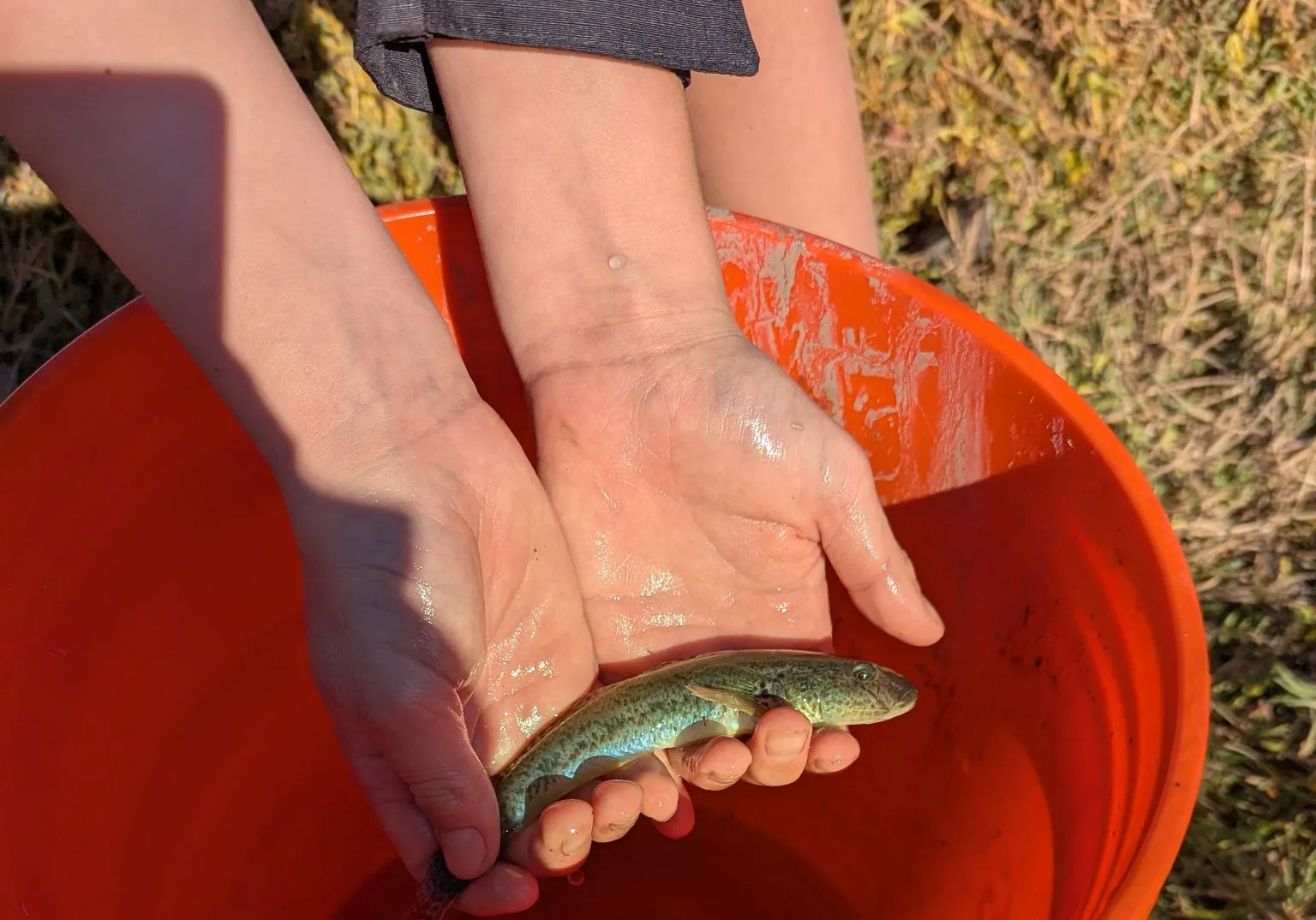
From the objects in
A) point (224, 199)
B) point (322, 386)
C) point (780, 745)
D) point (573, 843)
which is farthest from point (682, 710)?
point (224, 199)

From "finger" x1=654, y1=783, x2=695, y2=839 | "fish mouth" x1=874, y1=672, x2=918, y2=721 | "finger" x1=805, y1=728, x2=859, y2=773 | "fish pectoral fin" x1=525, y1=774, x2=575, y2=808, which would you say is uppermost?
"fish pectoral fin" x1=525, y1=774, x2=575, y2=808

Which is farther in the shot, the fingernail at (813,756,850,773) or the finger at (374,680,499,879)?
the fingernail at (813,756,850,773)

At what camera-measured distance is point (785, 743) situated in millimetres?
1976

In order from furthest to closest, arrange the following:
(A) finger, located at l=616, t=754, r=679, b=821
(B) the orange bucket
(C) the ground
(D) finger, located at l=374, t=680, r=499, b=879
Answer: (C) the ground → (A) finger, located at l=616, t=754, r=679, b=821 → (B) the orange bucket → (D) finger, located at l=374, t=680, r=499, b=879

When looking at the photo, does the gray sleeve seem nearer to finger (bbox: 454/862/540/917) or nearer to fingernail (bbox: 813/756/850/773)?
fingernail (bbox: 813/756/850/773)

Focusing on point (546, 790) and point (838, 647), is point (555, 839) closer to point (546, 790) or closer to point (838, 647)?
point (546, 790)

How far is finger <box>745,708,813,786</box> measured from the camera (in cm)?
196

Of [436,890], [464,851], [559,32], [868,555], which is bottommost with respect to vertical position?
[436,890]

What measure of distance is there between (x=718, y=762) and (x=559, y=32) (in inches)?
56.7

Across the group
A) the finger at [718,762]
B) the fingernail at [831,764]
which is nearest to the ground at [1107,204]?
the fingernail at [831,764]

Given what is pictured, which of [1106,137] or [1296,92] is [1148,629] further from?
[1296,92]

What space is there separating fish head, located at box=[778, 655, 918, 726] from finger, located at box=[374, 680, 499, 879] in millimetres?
643

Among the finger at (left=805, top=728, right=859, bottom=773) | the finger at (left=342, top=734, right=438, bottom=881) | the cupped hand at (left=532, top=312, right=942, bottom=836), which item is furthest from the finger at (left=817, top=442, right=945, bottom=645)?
the finger at (left=342, top=734, right=438, bottom=881)

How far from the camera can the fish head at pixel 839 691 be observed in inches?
83.9
